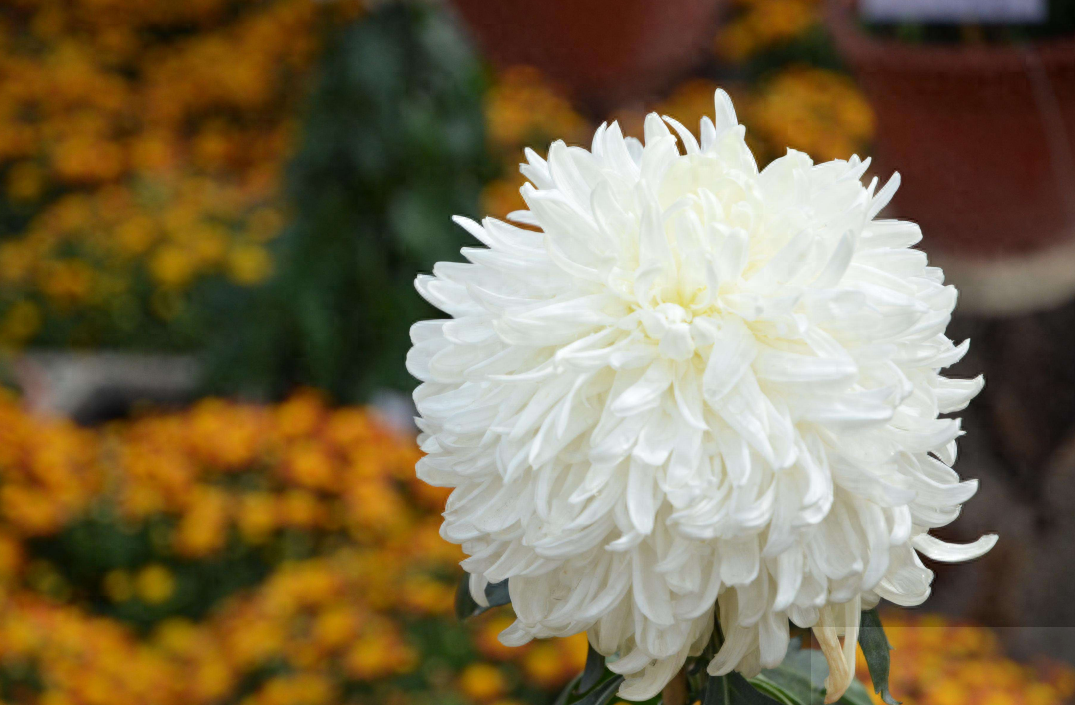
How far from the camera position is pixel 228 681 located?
1748 mm

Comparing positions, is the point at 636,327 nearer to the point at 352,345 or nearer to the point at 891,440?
the point at 891,440

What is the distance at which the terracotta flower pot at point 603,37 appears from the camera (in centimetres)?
308

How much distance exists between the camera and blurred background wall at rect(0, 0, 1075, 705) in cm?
134

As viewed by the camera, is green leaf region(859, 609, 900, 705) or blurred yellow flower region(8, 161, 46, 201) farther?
blurred yellow flower region(8, 161, 46, 201)

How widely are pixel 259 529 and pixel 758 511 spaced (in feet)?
5.55

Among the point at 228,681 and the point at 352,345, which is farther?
the point at 352,345

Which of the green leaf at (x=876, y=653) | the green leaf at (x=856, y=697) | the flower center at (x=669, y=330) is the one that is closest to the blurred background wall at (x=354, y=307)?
the green leaf at (x=856, y=697)

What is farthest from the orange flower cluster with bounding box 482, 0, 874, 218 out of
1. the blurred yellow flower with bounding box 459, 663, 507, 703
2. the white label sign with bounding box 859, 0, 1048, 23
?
the blurred yellow flower with bounding box 459, 663, 507, 703

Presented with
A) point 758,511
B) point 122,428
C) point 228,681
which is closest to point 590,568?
point 758,511

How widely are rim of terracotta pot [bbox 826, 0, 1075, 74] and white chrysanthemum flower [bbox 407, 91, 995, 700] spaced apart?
0.78 m

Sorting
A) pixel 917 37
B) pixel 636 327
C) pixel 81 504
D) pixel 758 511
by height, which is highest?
pixel 81 504

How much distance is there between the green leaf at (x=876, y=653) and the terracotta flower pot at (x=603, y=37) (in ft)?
8.53

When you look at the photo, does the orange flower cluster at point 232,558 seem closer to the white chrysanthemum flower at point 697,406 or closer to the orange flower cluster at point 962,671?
the orange flower cluster at point 962,671

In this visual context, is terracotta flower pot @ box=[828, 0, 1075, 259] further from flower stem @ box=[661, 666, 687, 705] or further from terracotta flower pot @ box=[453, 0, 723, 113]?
terracotta flower pot @ box=[453, 0, 723, 113]
